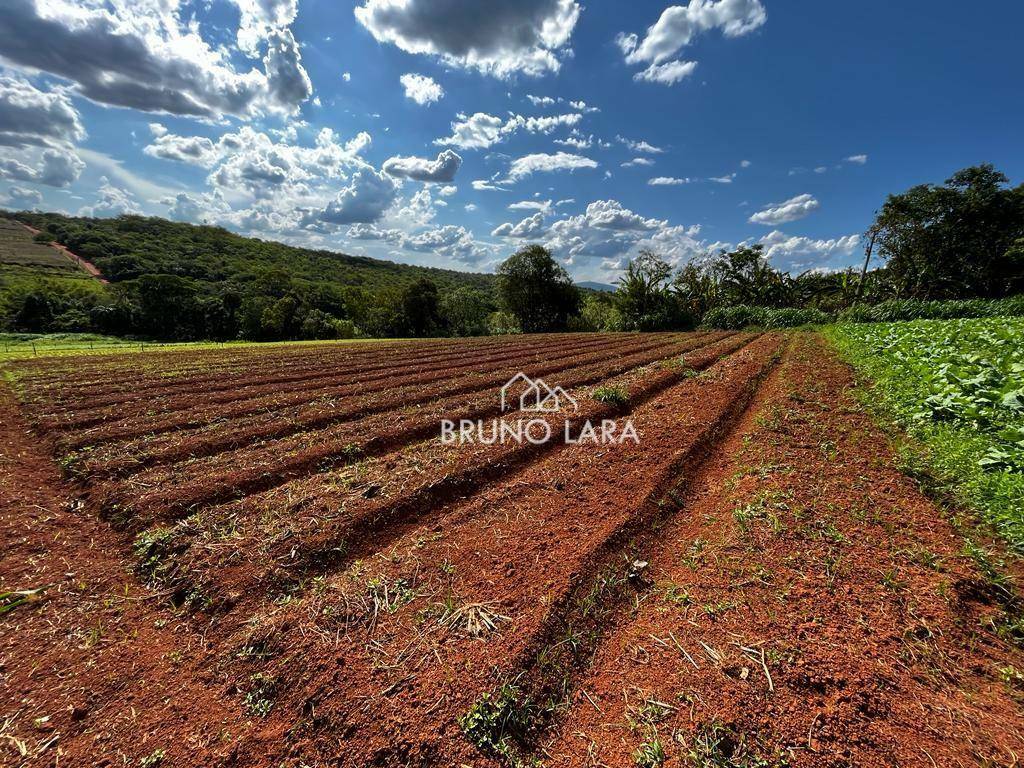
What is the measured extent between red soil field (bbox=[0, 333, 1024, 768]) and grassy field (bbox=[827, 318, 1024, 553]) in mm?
439

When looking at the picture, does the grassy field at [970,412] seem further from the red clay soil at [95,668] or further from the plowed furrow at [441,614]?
the red clay soil at [95,668]

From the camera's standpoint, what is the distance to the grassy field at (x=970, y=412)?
3775 millimetres

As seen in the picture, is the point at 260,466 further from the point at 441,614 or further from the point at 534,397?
the point at 534,397

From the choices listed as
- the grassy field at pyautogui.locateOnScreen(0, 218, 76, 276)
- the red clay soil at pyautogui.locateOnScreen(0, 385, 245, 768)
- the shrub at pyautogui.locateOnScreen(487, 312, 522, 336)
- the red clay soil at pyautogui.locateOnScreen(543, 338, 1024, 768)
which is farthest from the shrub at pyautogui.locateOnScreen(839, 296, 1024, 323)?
the grassy field at pyautogui.locateOnScreen(0, 218, 76, 276)

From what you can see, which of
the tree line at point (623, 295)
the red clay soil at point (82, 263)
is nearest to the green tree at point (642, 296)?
the tree line at point (623, 295)

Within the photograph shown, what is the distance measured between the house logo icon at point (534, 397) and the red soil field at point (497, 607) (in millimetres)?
1794

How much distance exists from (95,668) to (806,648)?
464cm

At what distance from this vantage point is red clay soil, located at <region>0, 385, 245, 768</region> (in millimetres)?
2090

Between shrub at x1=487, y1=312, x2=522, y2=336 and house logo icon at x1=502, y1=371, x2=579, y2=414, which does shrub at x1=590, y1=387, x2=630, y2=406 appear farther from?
shrub at x1=487, y1=312, x2=522, y2=336

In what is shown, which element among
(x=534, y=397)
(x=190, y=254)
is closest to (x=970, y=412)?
(x=534, y=397)

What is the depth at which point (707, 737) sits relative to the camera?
78.1 inches

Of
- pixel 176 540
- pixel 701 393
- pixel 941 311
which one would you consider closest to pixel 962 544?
pixel 701 393

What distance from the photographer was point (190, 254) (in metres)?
73.1

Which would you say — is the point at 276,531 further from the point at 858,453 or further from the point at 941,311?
the point at 941,311
